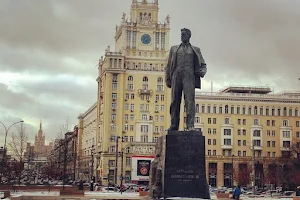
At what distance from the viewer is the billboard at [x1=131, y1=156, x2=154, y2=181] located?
97750 millimetres

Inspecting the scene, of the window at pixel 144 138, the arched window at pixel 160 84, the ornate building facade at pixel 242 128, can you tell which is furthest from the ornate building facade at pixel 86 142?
the ornate building facade at pixel 242 128

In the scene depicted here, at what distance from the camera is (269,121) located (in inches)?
4429

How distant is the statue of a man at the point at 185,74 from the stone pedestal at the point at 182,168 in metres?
0.72

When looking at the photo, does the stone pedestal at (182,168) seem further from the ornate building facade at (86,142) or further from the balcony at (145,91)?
the ornate building facade at (86,142)

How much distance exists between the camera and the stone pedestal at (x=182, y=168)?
59.7 feet

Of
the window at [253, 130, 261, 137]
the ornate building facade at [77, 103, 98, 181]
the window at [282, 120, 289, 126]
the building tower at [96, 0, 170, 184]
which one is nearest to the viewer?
the building tower at [96, 0, 170, 184]

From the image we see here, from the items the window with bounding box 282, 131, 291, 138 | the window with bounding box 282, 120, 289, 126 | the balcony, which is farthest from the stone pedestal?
the window with bounding box 282, 120, 289, 126

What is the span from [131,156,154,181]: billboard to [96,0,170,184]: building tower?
643 centimetres

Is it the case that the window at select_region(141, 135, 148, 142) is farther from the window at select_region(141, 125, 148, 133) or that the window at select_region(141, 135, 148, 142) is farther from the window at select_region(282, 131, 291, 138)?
the window at select_region(282, 131, 291, 138)

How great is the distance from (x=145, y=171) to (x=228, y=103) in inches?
1019

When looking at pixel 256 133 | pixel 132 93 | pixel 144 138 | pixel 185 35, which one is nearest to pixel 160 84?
pixel 132 93

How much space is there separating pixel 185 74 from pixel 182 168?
143 inches

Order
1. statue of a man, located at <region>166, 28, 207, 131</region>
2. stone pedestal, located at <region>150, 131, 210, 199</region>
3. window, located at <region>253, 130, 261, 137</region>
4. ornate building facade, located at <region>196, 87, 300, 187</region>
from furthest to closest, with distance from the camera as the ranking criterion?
window, located at <region>253, 130, 261, 137</region> < ornate building facade, located at <region>196, 87, 300, 187</region> < statue of a man, located at <region>166, 28, 207, 131</region> < stone pedestal, located at <region>150, 131, 210, 199</region>

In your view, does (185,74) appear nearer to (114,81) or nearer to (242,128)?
(114,81)
